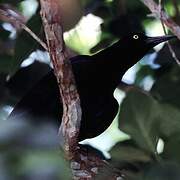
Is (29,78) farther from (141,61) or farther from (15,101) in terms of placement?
(141,61)

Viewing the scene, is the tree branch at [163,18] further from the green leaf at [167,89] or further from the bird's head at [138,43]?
the bird's head at [138,43]

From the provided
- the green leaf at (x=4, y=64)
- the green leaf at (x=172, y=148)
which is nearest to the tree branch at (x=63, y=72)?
the green leaf at (x=172, y=148)

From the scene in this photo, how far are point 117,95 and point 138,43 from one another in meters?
0.58

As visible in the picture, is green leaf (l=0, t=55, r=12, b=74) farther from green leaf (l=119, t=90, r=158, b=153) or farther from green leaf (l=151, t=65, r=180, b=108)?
green leaf (l=119, t=90, r=158, b=153)

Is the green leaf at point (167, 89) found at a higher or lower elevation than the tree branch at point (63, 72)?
lower

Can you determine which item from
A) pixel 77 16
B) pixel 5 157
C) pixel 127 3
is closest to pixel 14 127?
pixel 5 157

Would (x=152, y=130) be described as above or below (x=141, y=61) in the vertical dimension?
above

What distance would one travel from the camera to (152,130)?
168 centimetres

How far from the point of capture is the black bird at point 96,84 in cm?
279

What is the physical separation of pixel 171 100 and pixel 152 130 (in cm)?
102

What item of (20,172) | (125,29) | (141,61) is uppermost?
(20,172)

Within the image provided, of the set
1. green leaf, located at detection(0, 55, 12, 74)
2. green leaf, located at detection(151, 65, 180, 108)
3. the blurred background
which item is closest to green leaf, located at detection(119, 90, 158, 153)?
the blurred background

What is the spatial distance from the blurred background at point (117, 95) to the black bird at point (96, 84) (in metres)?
0.14

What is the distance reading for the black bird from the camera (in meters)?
2.79
